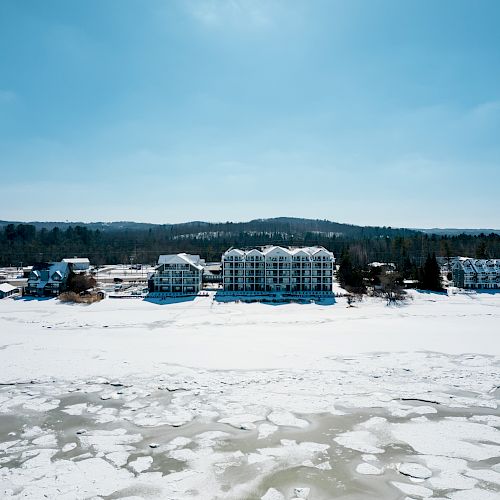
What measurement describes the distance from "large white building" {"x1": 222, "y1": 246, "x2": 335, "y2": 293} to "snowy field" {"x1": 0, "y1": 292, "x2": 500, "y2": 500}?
56.6 feet

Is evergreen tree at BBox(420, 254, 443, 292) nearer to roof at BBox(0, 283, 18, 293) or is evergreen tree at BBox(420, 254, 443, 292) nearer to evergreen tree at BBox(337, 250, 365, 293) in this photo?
evergreen tree at BBox(337, 250, 365, 293)

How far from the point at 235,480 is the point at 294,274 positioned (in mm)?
38970

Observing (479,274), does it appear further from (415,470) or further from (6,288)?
(6,288)

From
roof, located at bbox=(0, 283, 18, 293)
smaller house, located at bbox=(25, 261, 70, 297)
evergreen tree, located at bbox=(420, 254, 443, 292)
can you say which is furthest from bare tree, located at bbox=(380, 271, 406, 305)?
roof, located at bbox=(0, 283, 18, 293)

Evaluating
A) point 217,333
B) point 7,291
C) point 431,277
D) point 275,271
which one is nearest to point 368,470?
point 217,333

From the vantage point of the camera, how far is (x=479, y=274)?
176 ft

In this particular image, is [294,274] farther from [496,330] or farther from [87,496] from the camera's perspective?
[87,496]

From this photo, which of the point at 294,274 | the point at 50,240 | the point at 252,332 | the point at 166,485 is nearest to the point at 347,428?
the point at 166,485

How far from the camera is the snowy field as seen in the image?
39.9 feet

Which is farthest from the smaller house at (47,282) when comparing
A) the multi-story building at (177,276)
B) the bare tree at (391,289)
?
the bare tree at (391,289)

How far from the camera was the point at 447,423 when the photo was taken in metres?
15.8

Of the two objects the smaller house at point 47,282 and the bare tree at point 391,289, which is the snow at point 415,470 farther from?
the smaller house at point 47,282

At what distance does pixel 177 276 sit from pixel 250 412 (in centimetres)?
3359

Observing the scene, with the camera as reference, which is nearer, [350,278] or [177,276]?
[177,276]
